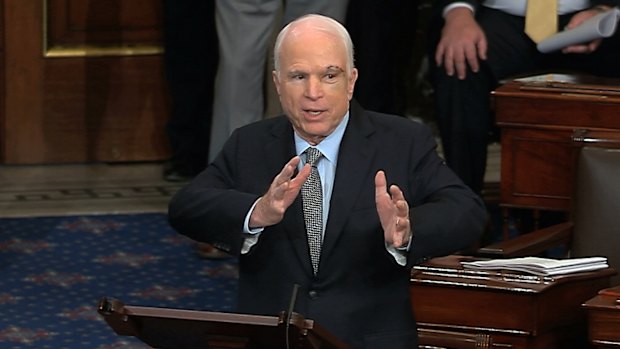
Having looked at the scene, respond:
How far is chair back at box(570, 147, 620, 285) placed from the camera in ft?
13.8

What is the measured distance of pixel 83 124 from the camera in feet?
21.9

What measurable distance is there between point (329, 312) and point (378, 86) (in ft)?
9.64

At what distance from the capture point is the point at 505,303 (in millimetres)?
3762

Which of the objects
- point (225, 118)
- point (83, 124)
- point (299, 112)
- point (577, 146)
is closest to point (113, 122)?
point (83, 124)

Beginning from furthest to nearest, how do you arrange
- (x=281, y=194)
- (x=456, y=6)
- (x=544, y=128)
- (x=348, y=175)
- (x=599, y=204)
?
(x=456, y=6), (x=544, y=128), (x=599, y=204), (x=348, y=175), (x=281, y=194)

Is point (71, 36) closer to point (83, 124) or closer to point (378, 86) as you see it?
point (83, 124)

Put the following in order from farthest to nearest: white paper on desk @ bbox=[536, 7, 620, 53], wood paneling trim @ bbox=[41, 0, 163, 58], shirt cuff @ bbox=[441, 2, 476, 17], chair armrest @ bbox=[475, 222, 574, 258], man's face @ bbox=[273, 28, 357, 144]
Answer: wood paneling trim @ bbox=[41, 0, 163, 58]
shirt cuff @ bbox=[441, 2, 476, 17]
white paper on desk @ bbox=[536, 7, 620, 53]
chair armrest @ bbox=[475, 222, 574, 258]
man's face @ bbox=[273, 28, 357, 144]

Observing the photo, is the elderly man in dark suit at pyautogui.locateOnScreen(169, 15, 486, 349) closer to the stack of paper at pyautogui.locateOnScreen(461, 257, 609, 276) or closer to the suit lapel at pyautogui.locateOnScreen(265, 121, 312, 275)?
the suit lapel at pyautogui.locateOnScreen(265, 121, 312, 275)

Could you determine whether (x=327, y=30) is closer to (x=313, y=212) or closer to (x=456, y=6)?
(x=313, y=212)

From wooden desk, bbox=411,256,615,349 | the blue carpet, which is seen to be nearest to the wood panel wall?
the blue carpet

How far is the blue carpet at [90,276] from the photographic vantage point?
4.94 meters

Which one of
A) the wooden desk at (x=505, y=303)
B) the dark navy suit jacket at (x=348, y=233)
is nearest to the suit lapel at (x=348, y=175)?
the dark navy suit jacket at (x=348, y=233)

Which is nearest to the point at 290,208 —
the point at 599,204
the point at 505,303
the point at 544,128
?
the point at 505,303

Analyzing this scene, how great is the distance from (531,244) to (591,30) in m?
1.35
